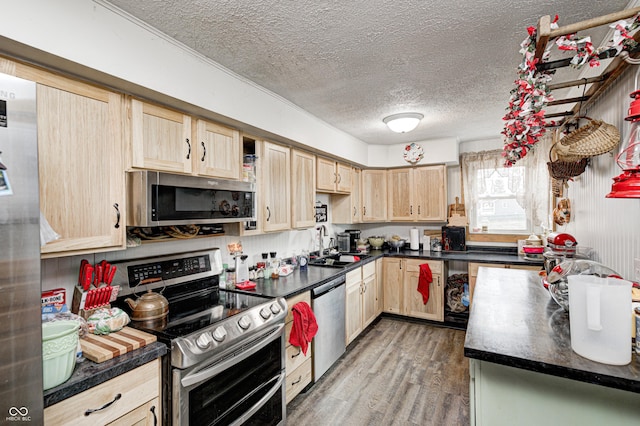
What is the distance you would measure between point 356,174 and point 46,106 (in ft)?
11.4

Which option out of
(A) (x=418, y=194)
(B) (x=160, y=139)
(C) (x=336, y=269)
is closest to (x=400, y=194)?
(A) (x=418, y=194)

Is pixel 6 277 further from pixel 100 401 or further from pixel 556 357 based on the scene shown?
pixel 556 357

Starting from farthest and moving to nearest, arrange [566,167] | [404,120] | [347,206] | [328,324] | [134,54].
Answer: [347,206]
[404,120]
[328,324]
[566,167]
[134,54]

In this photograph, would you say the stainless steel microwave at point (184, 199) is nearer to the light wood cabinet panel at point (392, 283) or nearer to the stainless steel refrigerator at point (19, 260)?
the stainless steel refrigerator at point (19, 260)

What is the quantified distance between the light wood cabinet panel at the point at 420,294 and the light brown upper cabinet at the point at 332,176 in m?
1.36

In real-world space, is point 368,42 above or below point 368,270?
above

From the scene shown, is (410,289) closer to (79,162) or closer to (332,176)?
(332,176)

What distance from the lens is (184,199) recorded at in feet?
5.93

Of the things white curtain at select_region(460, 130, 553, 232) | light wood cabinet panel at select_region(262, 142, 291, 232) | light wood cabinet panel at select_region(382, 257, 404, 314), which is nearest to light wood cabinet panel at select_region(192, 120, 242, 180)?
light wood cabinet panel at select_region(262, 142, 291, 232)

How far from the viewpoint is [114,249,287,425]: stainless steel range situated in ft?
4.64

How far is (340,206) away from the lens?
13.8 feet

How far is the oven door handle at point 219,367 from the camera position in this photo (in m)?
1.42

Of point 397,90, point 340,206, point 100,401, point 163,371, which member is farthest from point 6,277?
point 340,206

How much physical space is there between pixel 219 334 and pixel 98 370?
53cm
